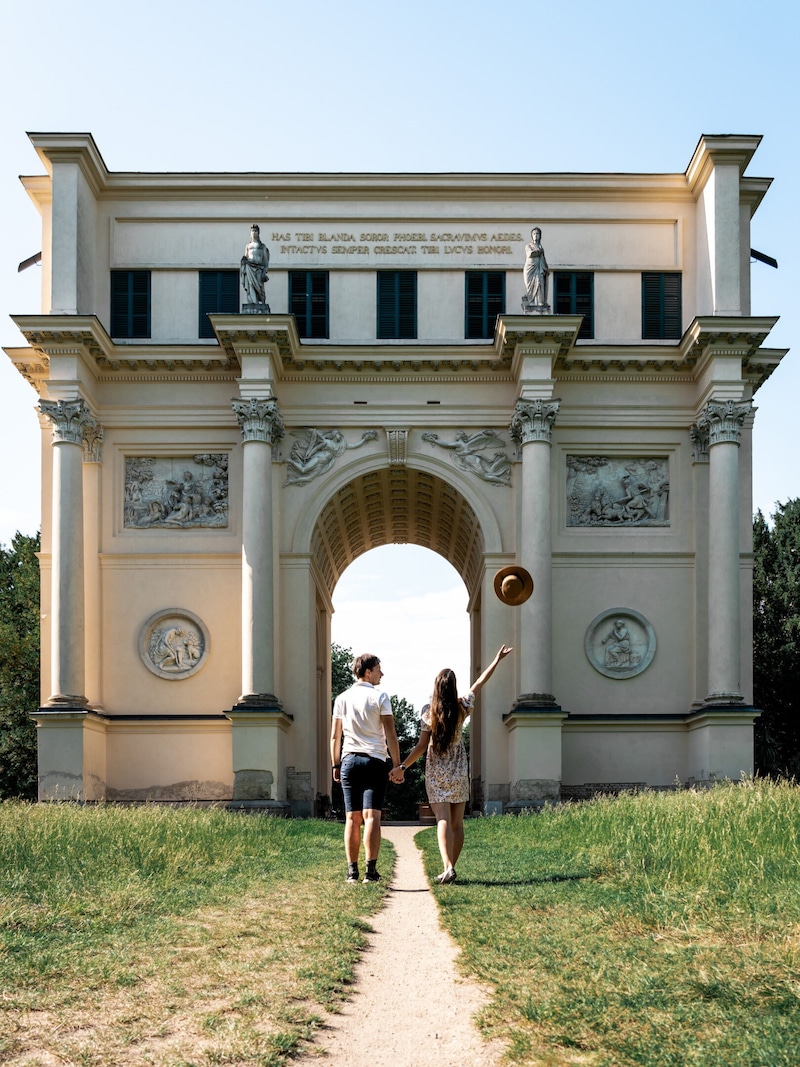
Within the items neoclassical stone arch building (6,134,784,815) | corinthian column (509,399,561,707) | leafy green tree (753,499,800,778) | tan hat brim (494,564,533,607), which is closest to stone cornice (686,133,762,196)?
neoclassical stone arch building (6,134,784,815)

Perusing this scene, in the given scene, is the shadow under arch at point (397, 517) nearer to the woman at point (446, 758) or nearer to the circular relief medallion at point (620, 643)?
the circular relief medallion at point (620, 643)

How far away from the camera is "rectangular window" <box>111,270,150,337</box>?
36.9 metres

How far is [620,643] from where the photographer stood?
117 ft

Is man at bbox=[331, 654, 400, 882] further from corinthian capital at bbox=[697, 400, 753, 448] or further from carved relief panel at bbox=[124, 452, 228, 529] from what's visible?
corinthian capital at bbox=[697, 400, 753, 448]

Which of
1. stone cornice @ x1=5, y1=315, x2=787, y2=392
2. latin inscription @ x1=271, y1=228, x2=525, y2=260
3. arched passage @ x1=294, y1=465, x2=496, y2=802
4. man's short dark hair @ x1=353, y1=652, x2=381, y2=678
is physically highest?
latin inscription @ x1=271, y1=228, x2=525, y2=260

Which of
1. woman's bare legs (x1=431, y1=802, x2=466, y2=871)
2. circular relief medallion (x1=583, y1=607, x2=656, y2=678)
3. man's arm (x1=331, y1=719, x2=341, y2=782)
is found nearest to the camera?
woman's bare legs (x1=431, y1=802, x2=466, y2=871)

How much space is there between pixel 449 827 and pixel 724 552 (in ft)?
69.5

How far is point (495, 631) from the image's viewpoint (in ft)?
116

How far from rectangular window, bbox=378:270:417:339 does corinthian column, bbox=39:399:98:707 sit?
9.06m

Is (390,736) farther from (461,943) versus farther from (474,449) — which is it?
(474,449)

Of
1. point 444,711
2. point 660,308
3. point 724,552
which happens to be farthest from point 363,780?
Result: point 660,308

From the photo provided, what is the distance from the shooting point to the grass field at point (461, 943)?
7.14 m

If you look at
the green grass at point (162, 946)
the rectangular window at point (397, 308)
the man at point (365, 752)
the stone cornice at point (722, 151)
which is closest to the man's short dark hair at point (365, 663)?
the man at point (365, 752)

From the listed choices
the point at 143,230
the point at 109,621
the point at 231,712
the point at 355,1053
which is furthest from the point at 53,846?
the point at 143,230
